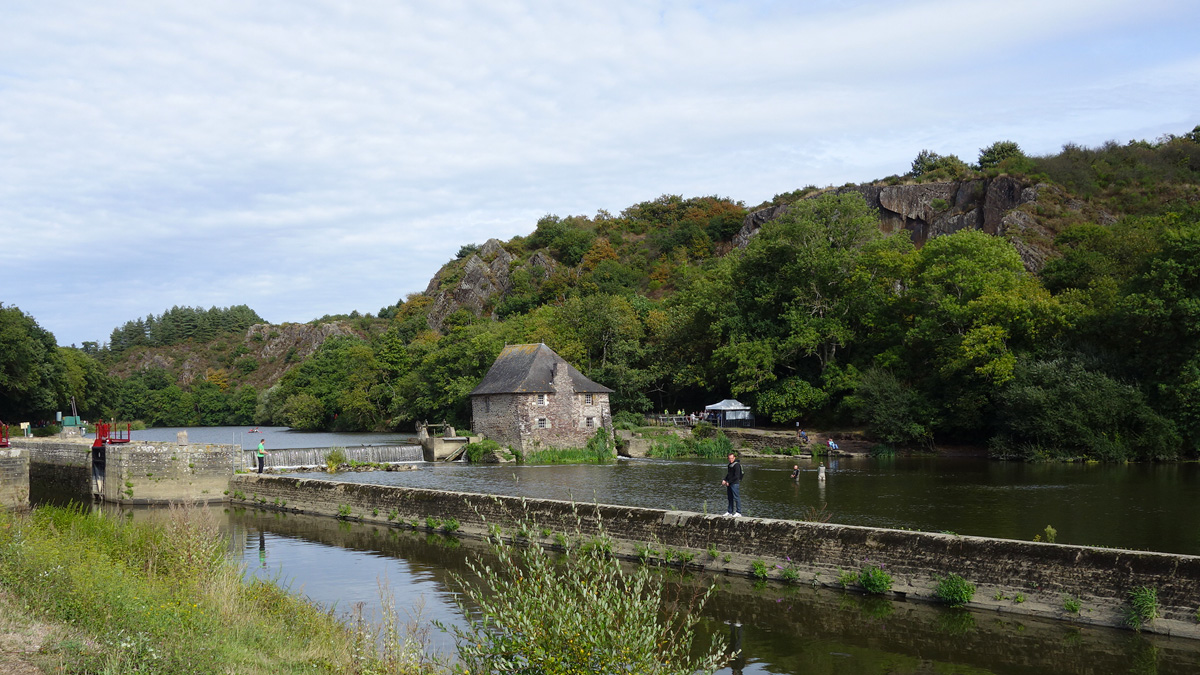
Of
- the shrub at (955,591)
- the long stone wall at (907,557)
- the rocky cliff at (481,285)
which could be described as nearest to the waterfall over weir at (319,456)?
the long stone wall at (907,557)

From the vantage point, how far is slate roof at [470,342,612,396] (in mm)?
41250

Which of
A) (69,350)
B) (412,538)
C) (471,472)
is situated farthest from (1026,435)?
(69,350)

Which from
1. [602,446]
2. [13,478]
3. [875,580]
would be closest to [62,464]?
[13,478]

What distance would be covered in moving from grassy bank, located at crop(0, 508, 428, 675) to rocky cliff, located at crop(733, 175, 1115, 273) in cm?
5818

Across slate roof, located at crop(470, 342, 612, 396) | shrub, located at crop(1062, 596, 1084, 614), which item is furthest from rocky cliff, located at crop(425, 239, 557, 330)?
shrub, located at crop(1062, 596, 1084, 614)

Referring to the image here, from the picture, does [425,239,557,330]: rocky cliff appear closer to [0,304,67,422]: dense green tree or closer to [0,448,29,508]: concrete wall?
[0,304,67,422]: dense green tree

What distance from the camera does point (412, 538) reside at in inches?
760

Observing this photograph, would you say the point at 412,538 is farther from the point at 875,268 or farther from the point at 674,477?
the point at 875,268

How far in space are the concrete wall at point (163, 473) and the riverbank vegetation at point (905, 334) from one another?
85.3ft

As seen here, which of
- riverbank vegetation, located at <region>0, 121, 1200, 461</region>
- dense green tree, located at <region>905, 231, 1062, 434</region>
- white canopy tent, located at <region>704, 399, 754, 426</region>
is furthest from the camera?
white canopy tent, located at <region>704, 399, 754, 426</region>

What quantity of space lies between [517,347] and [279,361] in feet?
290

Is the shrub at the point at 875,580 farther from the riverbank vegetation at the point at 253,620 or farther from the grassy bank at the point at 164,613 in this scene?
the grassy bank at the point at 164,613

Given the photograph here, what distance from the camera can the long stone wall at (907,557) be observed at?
10742 millimetres

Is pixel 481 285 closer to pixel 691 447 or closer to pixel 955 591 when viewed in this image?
pixel 691 447
